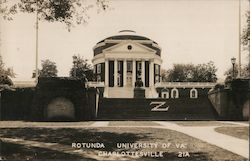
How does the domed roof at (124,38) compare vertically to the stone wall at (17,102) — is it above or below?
above

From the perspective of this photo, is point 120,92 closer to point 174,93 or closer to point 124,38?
point 174,93

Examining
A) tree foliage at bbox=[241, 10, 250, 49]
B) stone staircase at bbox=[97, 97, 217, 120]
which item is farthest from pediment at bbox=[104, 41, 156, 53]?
tree foliage at bbox=[241, 10, 250, 49]

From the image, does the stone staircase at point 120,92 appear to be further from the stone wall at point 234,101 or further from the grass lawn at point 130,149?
the grass lawn at point 130,149

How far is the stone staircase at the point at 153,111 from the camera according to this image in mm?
31125

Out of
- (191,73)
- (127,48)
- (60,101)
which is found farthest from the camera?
(191,73)

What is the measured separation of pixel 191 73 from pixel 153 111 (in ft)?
196

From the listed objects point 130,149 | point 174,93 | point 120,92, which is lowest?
point 130,149

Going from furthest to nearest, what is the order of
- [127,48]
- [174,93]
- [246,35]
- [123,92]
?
1. [127,48]
2. [174,93]
3. [123,92]
4. [246,35]

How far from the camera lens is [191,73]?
298ft

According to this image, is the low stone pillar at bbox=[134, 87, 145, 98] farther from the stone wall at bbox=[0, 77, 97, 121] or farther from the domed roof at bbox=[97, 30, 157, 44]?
the domed roof at bbox=[97, 30, 157, 44]

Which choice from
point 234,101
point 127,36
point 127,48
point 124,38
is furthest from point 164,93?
point 234,101

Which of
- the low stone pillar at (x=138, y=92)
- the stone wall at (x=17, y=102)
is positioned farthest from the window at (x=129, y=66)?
the stone wall at (x=17, y=102)

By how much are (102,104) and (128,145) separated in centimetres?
1984

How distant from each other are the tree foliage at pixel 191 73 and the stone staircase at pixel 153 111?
48576 mm
